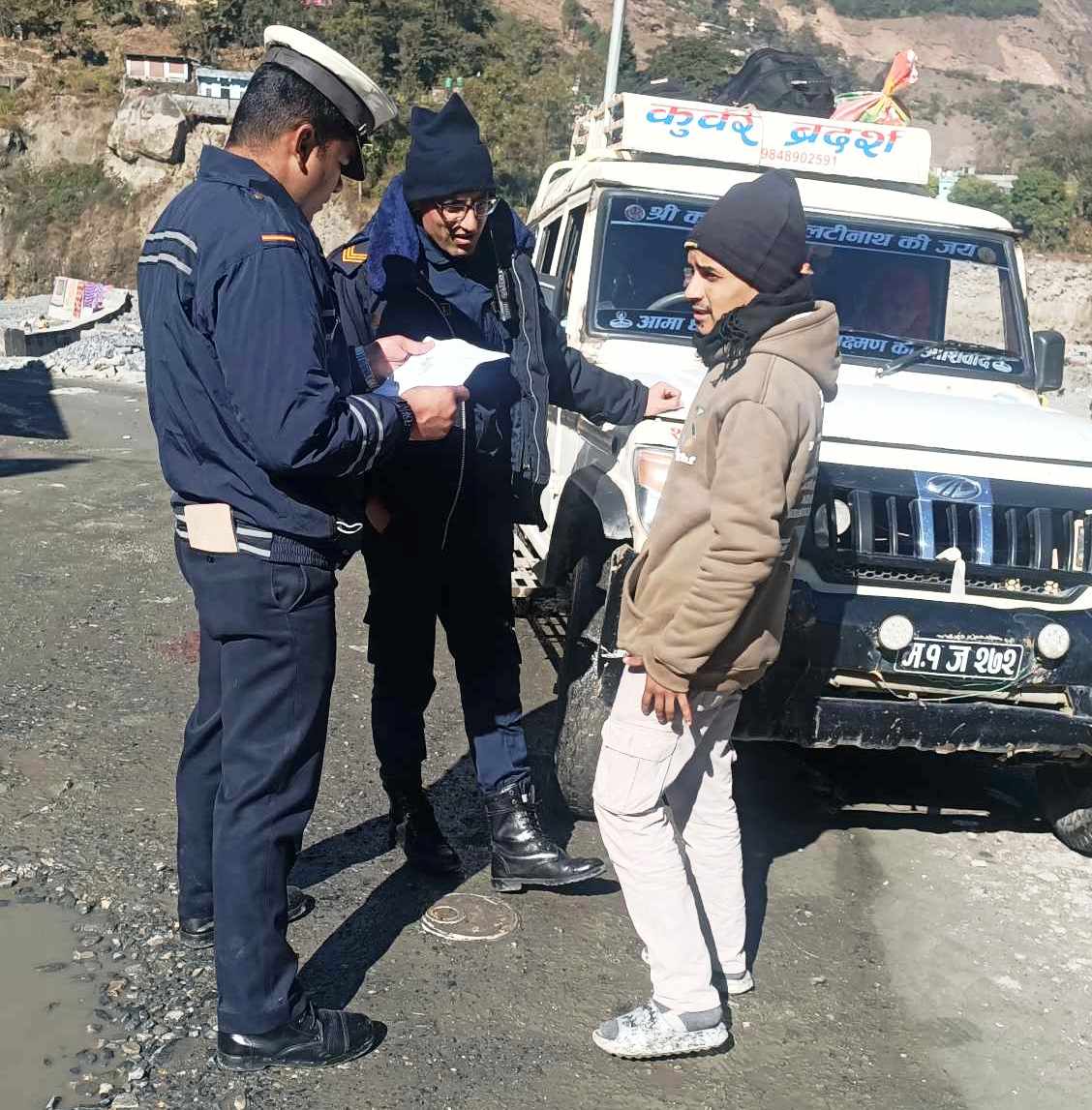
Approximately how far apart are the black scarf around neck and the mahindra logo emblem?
112cm

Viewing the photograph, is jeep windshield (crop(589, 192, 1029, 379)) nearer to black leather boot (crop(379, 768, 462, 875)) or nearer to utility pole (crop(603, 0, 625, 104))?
black leather boot (crop(379, 768, 462, 875))

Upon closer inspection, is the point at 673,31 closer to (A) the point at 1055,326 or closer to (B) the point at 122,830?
(A) the point at 1055,326

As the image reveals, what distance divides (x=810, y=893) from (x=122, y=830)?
2.22 metres

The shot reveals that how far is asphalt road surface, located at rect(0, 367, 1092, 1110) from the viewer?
2908mm

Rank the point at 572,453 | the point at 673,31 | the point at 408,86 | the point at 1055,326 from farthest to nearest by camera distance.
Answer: the point at 673,31
the point at 408,86
the point at 1055,326
the point at 572,453

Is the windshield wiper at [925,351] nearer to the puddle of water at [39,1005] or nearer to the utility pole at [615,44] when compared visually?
the puddle of water at [39,1005]

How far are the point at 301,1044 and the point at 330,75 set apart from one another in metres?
2.12

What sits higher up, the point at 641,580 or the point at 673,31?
the point at 673,31

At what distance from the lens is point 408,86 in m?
43.8

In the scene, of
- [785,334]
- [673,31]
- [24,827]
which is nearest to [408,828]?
[24,827]

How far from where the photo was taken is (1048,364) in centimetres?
506

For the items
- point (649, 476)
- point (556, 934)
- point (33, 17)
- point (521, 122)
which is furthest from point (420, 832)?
point (33, 17)

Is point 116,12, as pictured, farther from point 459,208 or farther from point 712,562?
point 712,562

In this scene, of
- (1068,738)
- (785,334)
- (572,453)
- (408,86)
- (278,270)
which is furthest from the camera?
(408,86)
